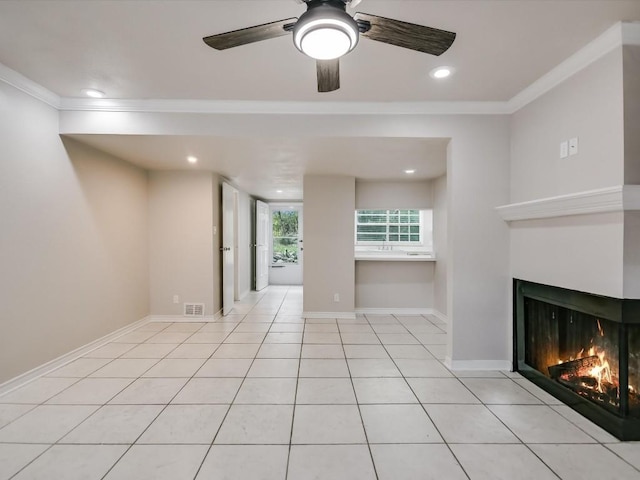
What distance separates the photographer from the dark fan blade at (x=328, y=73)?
167cm

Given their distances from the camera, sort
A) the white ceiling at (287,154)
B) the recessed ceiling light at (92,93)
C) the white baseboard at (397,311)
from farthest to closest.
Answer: the white baseboard at (397,311) → the white ceiling at (287,154) → the recessed ceiling light at (92,93)

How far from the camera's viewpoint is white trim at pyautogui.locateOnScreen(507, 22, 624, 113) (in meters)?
1.80

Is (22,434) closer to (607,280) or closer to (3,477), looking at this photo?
(3,477)

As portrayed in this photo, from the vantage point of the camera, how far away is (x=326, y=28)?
1.33 m

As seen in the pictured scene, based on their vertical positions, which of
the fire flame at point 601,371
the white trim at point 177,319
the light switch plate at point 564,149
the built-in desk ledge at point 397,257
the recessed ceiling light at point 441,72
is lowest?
the white trim at point 177,319

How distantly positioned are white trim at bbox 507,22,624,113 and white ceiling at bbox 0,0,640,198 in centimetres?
5

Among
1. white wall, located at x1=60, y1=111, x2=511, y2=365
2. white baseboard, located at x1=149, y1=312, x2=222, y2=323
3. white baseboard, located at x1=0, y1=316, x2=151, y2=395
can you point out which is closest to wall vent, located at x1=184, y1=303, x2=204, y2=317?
white baseboard, located at x1=149, y1=312, x2=222, y2=323

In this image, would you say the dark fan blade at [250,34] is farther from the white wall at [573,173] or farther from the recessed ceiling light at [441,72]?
the white wall at [573,173]

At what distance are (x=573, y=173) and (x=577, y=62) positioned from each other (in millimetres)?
741

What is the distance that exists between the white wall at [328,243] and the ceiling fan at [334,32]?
3.13 meters

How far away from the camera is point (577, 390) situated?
2.19 metres

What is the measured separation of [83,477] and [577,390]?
10.2 feet

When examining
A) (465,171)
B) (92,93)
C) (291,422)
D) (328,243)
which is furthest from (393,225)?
(92,93)

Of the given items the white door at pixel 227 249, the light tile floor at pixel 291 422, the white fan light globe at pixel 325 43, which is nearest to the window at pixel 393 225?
the white door at pixel 227 249
